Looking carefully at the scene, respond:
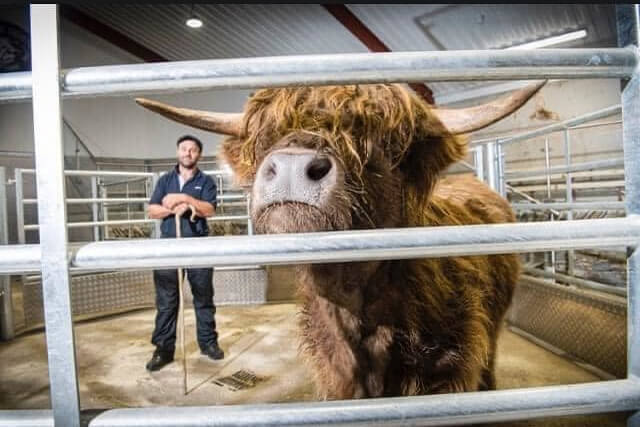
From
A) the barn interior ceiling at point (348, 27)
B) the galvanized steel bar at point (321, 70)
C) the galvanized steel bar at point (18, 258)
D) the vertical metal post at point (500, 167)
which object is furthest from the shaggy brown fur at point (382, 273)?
the barn interior ceiling at point (348, 27)

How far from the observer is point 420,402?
2.64 feet

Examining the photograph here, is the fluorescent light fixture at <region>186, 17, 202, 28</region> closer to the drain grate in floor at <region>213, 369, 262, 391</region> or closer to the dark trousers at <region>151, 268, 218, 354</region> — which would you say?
the dark trousers at <region>151, 268, 218, 354</region>

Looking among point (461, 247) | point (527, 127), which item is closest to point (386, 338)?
point (461, 247)

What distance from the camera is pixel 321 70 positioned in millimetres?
808

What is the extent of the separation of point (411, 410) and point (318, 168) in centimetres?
68

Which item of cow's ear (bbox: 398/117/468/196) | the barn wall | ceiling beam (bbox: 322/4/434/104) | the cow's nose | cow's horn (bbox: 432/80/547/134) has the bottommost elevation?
the cow's nose

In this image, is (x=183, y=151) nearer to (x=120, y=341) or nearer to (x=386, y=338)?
(x=120, y=341)

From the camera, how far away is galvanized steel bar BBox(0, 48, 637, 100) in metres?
0.81

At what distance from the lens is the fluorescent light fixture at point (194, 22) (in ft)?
30.5

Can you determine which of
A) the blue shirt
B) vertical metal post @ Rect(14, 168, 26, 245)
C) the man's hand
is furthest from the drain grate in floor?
vertical metal post @ Rect(14, 168, 26, 245)

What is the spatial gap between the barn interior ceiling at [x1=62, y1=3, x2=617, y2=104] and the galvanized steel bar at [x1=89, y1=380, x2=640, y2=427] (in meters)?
8.20

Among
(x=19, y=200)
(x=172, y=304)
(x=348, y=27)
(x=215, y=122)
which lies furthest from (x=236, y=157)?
(x=348, y=27)

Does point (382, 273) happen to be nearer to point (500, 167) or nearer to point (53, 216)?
point (53, 216)

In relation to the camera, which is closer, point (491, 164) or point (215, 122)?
point (215, 122)
